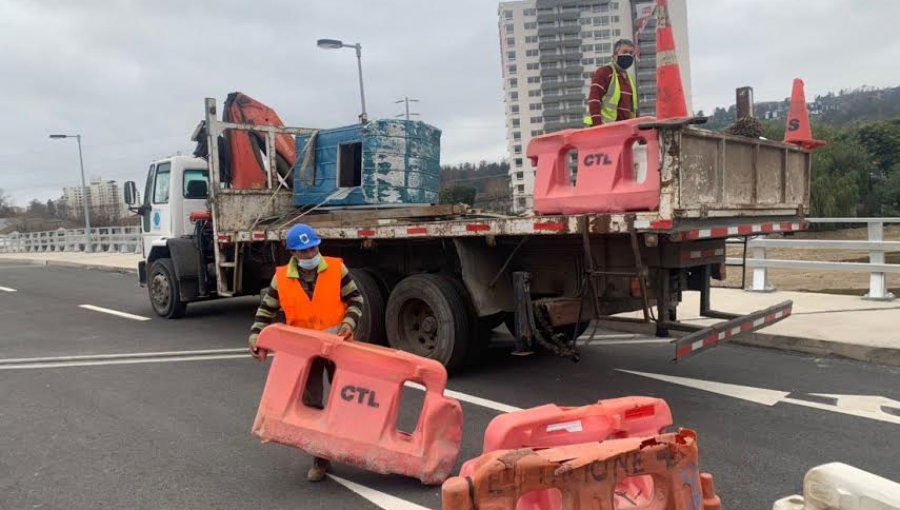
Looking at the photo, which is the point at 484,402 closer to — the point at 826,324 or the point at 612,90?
the point at 612,90

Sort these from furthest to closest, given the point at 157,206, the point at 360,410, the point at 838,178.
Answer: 1. the point at 838,178
2. the point at 157,206
3. the point at 360,410

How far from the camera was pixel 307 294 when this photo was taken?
15.1 ft

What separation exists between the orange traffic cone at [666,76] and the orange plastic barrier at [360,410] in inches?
117

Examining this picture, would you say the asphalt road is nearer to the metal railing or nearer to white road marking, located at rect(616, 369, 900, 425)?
white road marking, located at rect(616, 369, 900, 425)

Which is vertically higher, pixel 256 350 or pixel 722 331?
pixel 256 350

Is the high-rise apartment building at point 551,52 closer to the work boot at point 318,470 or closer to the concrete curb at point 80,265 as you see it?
the concrete curb at point 80,265

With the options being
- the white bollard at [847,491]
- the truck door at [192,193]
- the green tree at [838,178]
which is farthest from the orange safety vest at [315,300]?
the green tree at [838,178]

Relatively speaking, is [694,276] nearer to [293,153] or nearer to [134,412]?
[134,412]

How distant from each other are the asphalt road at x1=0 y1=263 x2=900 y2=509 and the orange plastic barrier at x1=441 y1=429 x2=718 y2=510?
881 millimetres

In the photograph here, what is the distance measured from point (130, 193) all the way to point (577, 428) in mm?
10097

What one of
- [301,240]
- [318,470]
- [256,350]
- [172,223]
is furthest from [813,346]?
[172,223]

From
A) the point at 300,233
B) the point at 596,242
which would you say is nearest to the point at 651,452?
the point at 300,233

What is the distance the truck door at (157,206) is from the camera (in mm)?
11109

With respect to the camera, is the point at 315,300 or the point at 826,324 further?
the point at 826,324
